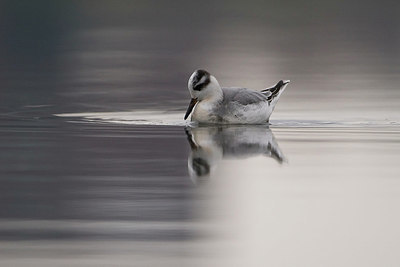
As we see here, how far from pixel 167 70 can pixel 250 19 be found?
20893 millimetres

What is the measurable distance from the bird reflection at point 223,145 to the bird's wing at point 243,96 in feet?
0.97

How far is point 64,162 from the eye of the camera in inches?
504

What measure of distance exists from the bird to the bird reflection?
0.14 m

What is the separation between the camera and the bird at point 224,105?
16281mm

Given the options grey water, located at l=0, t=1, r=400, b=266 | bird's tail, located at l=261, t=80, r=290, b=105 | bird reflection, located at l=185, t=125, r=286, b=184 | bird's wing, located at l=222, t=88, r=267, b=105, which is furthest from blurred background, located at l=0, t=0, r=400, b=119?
bird reflection, located at l=185, t=125, r=286, b=184

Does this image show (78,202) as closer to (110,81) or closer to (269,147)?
(269,147)

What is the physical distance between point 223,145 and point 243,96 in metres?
2.34

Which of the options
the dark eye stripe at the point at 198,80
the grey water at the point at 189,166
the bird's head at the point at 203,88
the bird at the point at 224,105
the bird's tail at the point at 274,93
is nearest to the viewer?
the grey water at the point at 189,166

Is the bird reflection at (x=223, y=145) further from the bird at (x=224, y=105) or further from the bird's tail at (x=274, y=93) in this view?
the bird's tail at (x=274, y=93)

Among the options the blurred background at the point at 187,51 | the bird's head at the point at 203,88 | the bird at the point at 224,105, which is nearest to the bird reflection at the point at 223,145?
the bird at the point at 224,105

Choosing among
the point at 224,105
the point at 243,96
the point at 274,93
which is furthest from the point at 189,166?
the point at 274,93

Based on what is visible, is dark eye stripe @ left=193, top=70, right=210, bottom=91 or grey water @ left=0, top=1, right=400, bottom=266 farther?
dark eye stripe @ left=193, top=70, right=210, bottom=91

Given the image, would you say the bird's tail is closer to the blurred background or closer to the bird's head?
the bird's head

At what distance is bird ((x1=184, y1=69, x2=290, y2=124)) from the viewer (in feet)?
53.4
